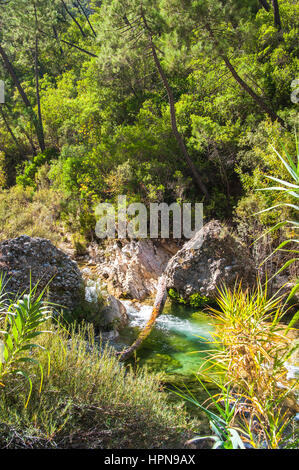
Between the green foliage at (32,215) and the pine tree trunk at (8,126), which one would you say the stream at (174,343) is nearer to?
the green foliage at (32,215)

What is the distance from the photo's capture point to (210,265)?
7.66 metres

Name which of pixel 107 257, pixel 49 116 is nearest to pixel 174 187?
pixel 107 257

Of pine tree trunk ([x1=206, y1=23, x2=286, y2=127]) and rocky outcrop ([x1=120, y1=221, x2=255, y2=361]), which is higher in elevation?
pine tree trunk ([x1=206, y1=23, x2=286, y2=127])

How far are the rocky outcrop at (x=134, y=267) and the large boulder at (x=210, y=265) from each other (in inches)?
42.9

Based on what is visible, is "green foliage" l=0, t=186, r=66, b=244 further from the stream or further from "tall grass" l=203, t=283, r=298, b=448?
"tall grass" l=203, t=283, r=298, b=448

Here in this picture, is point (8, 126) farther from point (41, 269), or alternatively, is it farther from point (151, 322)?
point (151, 322)

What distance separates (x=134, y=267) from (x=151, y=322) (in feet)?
8.27

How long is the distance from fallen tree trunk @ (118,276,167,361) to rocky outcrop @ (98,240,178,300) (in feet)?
2.40

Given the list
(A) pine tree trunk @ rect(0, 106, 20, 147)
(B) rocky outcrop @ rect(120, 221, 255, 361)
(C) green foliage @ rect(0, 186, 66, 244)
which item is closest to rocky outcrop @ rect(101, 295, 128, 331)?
(B) rocky outcrop @ rect(120, 221, 255, 361)

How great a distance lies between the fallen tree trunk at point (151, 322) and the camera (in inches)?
204

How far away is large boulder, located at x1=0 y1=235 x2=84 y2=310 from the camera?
17.9ft

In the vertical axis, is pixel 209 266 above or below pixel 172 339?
above

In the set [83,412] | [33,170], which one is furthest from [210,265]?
[33,170]

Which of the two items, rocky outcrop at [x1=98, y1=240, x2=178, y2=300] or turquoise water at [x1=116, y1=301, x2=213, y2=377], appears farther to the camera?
rocky outcrop at [x1=98, y1=240, x2=178, y2=300]
